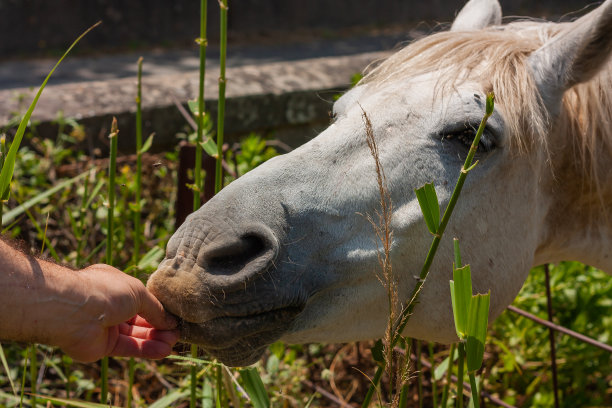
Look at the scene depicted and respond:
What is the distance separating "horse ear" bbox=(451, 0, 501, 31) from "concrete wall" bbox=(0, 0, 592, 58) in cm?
830

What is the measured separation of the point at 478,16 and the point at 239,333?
148cm

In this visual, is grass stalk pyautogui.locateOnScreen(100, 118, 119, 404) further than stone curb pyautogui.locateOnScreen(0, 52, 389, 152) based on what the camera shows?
No

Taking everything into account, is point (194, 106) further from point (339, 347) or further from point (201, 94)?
point (339, 347)

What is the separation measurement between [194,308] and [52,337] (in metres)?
0.31

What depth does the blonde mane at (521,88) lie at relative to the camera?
190 cm

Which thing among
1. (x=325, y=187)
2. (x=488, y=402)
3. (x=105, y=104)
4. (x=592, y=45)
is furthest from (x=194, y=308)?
(x=105, y=104)

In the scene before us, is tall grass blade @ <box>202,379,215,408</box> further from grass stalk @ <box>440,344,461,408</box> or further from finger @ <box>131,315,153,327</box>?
grass stalk @ <box>440,344,461,408</box>

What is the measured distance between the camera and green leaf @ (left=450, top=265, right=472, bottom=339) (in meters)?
1.27

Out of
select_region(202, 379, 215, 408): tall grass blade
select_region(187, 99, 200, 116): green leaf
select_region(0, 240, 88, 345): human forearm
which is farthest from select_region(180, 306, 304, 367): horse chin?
select_region(187, 99, 200, 116): green leaf

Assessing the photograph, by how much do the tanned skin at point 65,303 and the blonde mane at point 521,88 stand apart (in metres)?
0.99

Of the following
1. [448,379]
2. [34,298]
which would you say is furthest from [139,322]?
[448,379]

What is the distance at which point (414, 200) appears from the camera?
1812mm

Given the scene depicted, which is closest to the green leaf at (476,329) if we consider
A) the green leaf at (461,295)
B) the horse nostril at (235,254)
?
the green leaf at (461,295)

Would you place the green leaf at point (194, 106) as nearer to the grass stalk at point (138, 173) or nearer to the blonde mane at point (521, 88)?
the grass stalk at point (138, 173)
